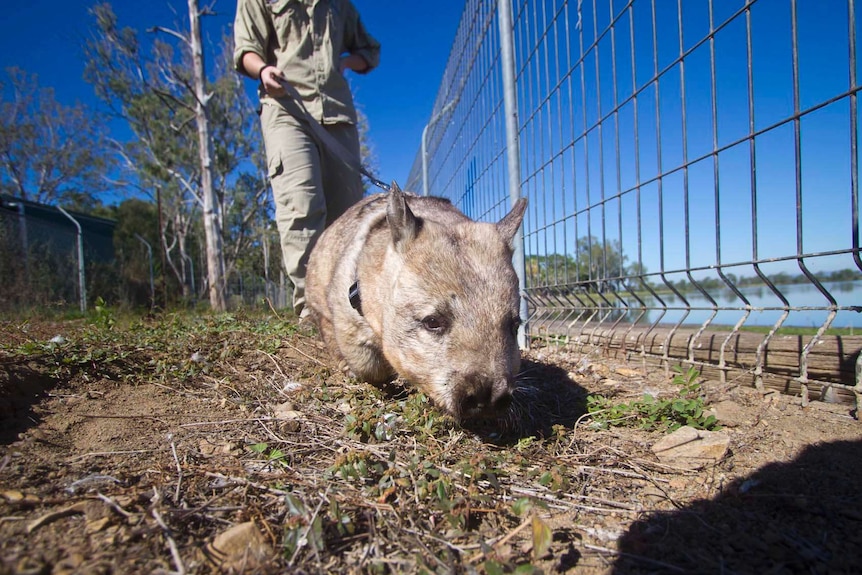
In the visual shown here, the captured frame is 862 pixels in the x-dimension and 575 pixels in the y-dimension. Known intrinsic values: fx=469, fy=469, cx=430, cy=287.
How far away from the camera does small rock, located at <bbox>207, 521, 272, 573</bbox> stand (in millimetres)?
1192

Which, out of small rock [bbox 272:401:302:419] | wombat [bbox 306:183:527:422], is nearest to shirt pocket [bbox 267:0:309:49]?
wombat [bbox 306:183:527:422]

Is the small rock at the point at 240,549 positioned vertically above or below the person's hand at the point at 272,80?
below

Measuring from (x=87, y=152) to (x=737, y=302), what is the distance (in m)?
36.5

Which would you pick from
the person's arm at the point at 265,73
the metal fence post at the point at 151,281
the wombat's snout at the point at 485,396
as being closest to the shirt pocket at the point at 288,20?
the person's arm at the point at 265,73

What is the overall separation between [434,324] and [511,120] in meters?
2.96

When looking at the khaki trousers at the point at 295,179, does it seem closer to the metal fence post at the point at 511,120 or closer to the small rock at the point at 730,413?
the metal fence post at the point at 511,120

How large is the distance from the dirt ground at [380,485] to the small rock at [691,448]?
0.15 ft

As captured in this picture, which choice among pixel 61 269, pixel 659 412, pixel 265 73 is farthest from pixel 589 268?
pixel 61 269

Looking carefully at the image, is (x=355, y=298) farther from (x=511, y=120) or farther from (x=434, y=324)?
(x=511, y=120)

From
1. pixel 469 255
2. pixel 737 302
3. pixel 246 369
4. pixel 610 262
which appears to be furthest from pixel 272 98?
pixel 737 302

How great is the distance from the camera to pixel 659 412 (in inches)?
90.2

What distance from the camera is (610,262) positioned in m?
3.87

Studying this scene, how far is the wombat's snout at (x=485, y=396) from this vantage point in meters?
1.99

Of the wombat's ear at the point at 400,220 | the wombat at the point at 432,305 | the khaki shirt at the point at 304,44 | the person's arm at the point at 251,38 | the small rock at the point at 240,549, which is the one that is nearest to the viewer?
the small rock at the point at 240,549
